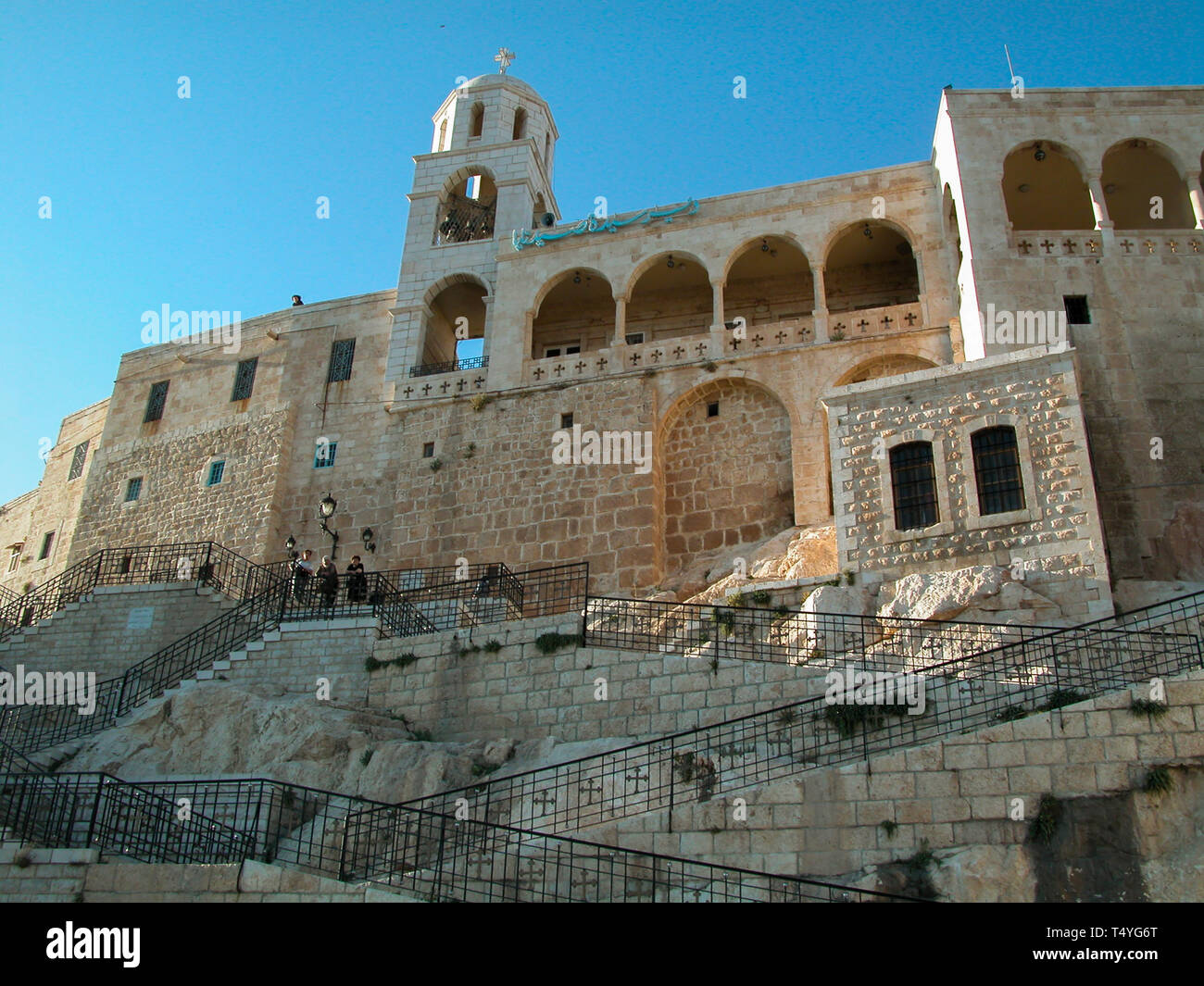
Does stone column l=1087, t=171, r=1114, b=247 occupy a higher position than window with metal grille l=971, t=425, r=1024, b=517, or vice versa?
stone column l=1087, t=171, r=1114, b=247

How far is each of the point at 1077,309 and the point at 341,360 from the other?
17.9 m

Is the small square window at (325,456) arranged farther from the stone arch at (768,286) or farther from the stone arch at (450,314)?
the stone arch at (768,286)

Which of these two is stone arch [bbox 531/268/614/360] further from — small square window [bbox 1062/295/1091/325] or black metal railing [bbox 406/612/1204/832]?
black metal railing [bbox 406/612/1204/832]

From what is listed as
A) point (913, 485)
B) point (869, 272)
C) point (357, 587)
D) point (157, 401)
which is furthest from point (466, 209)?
Answer: point (913, 485)

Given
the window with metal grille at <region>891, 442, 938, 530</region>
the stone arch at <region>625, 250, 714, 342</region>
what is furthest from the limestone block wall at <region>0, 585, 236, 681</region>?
the window with metal grille at <region>891, 442, 938, 530</region>

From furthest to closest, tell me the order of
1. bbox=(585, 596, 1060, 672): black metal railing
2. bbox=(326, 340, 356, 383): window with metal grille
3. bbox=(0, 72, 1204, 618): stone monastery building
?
bbox=(326, 340, 356, 383): window with metal grille
bbox=(0, 72, 1204, 618): stone monastery building
bbox=(585, 596, 1060, 672): black metal railing

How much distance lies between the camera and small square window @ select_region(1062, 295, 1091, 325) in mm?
21031

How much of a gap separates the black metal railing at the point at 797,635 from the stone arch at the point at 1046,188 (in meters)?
11.0

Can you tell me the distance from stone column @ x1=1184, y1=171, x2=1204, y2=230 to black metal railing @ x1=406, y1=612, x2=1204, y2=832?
36.8ft

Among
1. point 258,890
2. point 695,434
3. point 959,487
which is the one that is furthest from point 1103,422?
point 258,890

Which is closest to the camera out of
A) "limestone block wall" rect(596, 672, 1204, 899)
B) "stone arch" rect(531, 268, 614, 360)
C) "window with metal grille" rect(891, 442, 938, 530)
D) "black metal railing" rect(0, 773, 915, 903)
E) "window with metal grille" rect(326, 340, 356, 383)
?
"limestone block wall" rect(596, 672, 1204, 899)

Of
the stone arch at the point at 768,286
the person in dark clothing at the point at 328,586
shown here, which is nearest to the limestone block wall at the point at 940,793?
the person in dark clothing at the point at 328,586

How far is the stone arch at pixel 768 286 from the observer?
1089 inches
